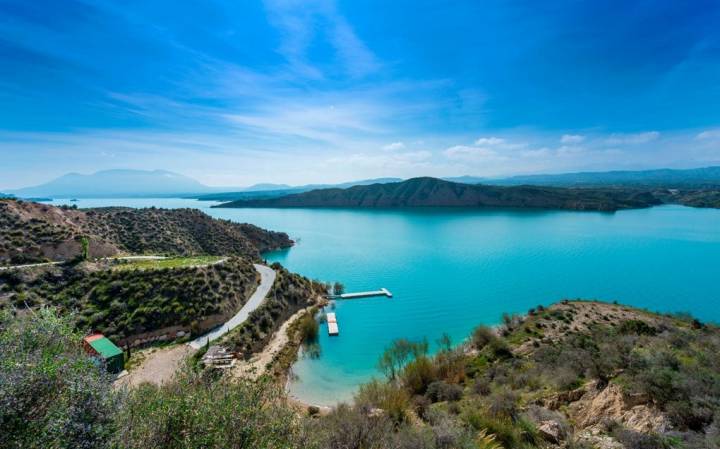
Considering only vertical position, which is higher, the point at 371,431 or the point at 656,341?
the point at 371,431

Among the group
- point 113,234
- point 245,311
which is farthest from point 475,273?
point 113,234

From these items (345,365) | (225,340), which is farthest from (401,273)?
(225,340)

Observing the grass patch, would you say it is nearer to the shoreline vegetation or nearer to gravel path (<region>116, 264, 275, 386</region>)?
the shoreline vegetation

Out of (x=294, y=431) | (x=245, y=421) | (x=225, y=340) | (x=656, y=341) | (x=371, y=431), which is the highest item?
(x=245, y=421)

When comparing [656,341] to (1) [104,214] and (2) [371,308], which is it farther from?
(1) [104,214]

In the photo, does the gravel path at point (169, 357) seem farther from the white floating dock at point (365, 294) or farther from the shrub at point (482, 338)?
the shrub at point (482, 338)

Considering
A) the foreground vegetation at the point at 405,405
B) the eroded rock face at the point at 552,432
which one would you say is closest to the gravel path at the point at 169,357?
the foreground vegetation at the point at 405,405
